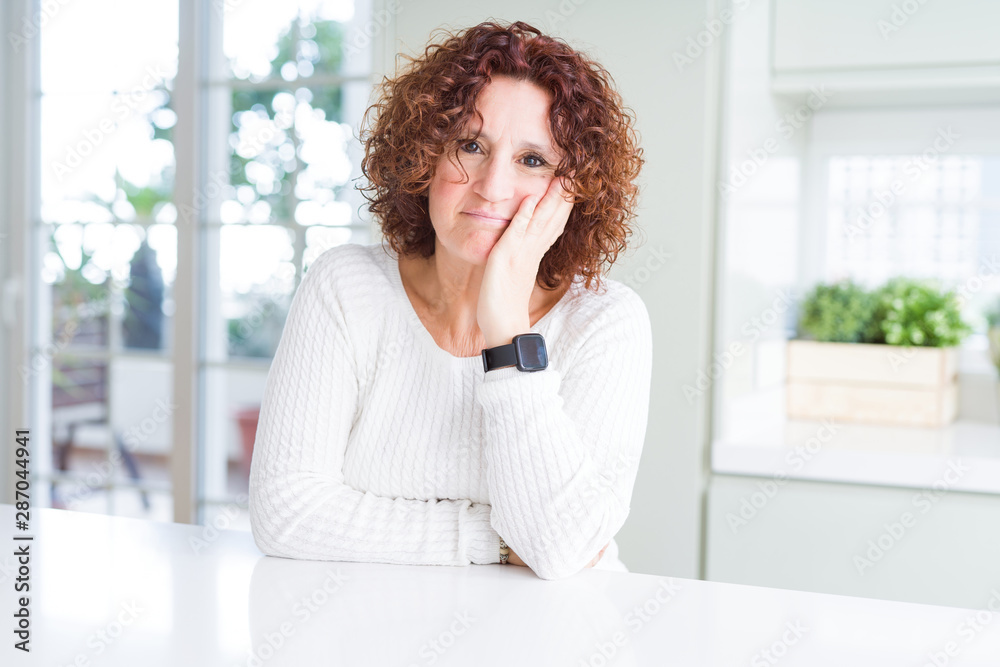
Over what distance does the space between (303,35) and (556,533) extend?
200 centimetres

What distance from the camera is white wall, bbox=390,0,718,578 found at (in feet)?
5.94

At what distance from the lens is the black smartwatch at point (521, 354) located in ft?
3.42

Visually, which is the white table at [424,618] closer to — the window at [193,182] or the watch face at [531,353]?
the watch face at [531,353]

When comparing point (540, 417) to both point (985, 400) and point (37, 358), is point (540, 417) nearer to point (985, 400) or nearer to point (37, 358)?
point (985, 400)

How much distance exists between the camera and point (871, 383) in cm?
212

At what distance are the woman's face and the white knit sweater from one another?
0.52 ft

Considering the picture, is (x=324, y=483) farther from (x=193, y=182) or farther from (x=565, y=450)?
(x=193, y=182)

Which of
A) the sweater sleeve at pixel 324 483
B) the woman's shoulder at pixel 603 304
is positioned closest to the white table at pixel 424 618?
the sweater sleeve at pixel 324 483

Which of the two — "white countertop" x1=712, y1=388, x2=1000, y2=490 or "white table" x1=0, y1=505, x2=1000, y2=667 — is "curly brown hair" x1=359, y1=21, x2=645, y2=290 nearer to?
"white table" x1=0, y1=505, x2=1000, y2=667

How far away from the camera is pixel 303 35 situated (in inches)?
96.8

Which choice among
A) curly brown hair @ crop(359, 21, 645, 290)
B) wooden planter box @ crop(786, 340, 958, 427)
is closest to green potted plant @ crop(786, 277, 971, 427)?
wooden planter box @ crop(786, 340, 958, 427)

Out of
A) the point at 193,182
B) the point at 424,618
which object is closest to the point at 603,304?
the point at 424,618

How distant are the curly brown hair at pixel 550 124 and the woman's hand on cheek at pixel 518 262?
44 millimetres

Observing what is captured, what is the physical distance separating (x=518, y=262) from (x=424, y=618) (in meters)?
0.54
